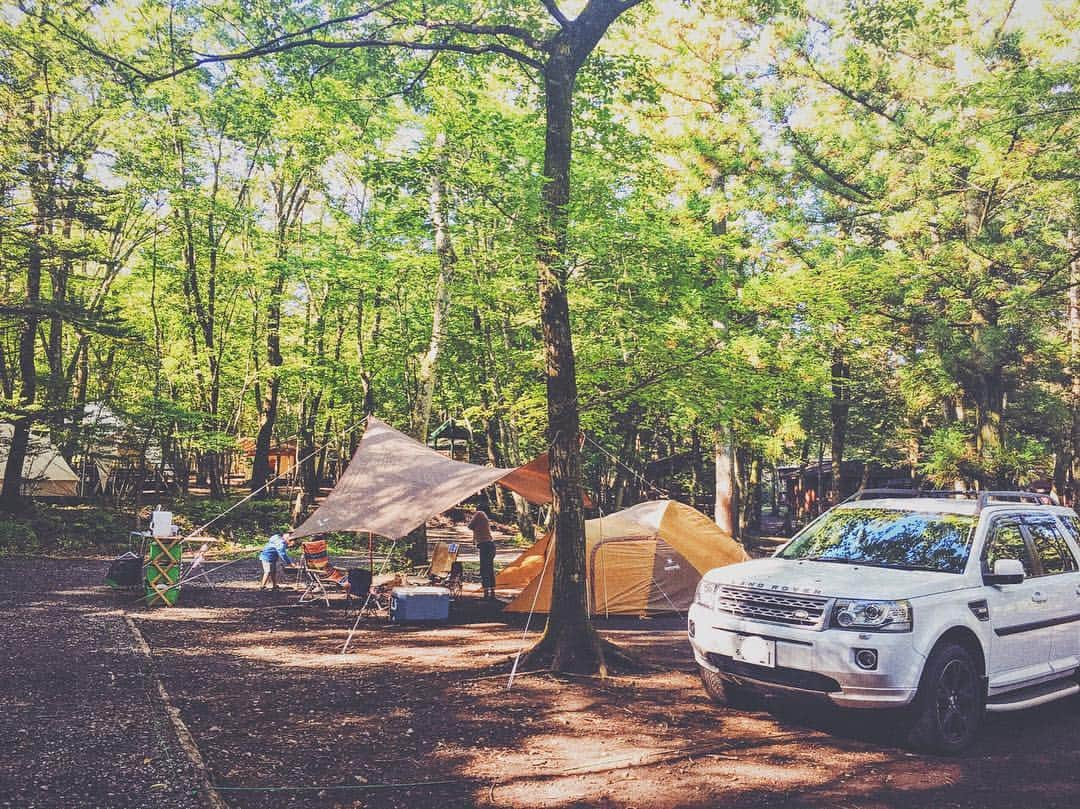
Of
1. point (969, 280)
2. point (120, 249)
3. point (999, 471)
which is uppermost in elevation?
point (120, 249)

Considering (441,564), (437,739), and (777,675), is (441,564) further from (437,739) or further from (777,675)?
(777,675)

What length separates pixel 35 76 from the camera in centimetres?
1894

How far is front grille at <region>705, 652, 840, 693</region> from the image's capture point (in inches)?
205

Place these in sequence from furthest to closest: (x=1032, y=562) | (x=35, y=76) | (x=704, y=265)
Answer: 1. (x=35, y=76)
2. (x=704, y=265)
3. (x=1032, y=562)

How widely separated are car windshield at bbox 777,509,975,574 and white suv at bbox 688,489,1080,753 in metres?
0.01

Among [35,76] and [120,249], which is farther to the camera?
[120,249]

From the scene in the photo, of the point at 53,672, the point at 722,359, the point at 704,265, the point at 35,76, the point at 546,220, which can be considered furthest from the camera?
the point at 35,76

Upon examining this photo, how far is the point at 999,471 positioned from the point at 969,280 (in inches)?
157

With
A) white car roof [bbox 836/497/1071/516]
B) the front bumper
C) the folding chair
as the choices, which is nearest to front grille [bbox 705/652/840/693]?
the front bumper

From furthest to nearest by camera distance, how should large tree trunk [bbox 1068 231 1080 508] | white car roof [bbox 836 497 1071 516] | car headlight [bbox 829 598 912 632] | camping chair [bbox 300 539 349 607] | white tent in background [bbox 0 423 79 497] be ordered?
white tent in background [bbox 0 423 79 497], large tree trunk [bbox 1068 231 1080 508], camping chair [bbox 300 539 349 607], white car roof [bbox 836 497 1071 516], car headlight [bbox 829 598 912 632]

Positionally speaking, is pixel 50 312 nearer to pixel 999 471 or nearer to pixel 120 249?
pixel 120 249

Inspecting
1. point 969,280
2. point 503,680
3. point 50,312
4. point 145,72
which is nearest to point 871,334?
point 969,280

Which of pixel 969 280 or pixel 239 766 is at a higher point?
pixel 969 280

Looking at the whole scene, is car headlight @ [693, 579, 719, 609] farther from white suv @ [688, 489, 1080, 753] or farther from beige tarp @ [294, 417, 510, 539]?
beige tarp @ [294, 417, 510, 539]
